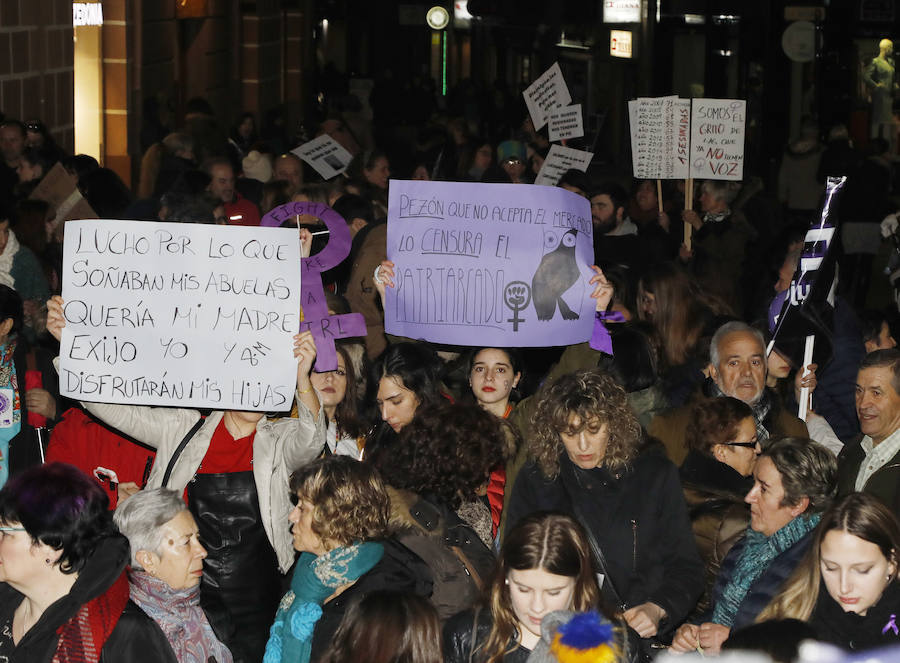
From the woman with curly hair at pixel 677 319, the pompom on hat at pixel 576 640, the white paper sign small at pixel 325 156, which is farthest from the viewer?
the white paper sign small at pixel 325 156

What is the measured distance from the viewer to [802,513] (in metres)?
4.88

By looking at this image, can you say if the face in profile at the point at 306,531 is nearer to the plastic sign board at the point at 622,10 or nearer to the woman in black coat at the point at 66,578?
the woman in black coat at the point at 66,578

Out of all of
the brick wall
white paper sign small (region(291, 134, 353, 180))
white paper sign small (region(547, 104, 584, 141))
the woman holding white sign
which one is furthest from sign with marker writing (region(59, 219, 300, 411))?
the brick wall

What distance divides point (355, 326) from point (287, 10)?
24515mm

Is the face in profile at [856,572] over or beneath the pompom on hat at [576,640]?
over

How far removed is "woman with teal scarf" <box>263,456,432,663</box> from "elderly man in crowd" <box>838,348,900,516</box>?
204 cm

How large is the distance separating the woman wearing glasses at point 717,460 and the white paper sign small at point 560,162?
231 inches

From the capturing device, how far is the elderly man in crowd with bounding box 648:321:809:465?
6078 mm

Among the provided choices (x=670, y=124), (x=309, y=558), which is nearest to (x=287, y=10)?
(x=670, y=124)

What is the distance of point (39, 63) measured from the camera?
47.6ft

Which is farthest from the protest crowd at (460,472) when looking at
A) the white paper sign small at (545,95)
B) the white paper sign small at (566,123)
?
the white paper sign small at (545,95)

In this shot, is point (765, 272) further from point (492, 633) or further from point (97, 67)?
point (97, 67)

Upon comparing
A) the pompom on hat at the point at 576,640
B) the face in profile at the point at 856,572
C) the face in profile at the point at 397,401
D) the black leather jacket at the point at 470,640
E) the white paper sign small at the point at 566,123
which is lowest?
the black leather jacket at the point at 470,640

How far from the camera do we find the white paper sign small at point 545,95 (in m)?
12.4
